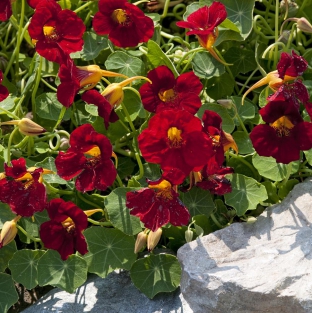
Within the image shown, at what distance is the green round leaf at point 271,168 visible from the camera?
2.26 m

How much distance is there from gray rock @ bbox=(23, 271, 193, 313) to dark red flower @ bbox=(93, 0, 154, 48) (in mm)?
731

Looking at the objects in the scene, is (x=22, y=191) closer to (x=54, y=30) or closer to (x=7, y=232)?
(x=7, y=232)

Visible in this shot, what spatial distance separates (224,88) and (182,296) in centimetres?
74

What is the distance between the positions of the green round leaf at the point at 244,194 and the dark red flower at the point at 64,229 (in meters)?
0.46

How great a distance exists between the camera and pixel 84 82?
2.10 metres

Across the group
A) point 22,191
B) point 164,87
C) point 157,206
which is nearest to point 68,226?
point 22,191

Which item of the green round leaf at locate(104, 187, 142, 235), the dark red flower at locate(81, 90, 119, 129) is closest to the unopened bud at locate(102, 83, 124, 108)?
the dark red flower at locate(81, 90, 119, 129)

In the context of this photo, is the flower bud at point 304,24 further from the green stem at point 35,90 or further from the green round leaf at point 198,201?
the green stem at point 35,90

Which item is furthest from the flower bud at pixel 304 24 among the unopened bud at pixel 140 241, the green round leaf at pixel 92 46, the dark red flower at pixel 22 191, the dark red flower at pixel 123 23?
the dark red flower at pixel 22 191

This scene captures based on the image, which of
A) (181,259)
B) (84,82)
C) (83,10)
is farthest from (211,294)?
(83,10)

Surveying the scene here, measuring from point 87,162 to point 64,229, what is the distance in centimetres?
22

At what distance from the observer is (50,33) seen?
87.6 inches

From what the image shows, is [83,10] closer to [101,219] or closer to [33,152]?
[33,152]

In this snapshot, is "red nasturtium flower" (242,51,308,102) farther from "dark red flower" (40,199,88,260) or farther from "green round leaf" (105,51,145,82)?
"dark red flower" (40,199,88,260)
